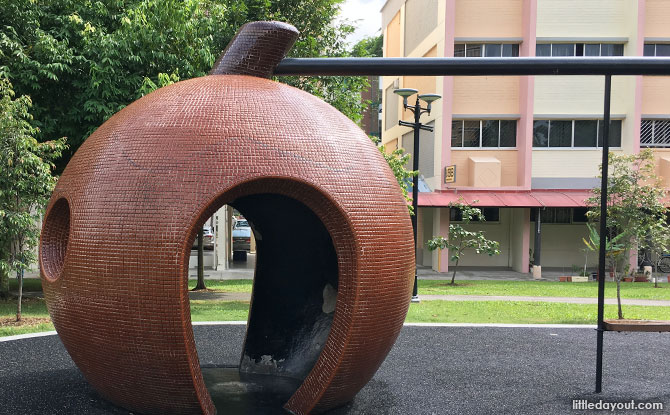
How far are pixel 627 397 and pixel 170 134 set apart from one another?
18.3ft

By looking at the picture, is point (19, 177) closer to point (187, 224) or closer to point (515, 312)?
point (187, 224)

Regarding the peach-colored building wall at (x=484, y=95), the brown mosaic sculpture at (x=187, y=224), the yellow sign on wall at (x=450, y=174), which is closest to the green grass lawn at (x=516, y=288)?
the yellow sign on wall at (x=450, y=174)

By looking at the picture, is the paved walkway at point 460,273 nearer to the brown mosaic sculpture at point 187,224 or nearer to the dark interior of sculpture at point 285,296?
the dark interior of sculpture at point 285,296

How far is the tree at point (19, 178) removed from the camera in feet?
33.8

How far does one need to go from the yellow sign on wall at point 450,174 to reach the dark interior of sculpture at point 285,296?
60.7 feet

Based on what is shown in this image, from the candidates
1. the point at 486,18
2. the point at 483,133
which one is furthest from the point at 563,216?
the point at 486,18

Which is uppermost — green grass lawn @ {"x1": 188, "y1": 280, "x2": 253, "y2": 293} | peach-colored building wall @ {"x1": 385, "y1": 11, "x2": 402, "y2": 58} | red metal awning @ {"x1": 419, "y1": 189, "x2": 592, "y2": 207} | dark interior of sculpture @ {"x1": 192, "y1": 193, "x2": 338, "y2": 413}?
peach-colored building wall @ {"x1": 385, "y1": 11, "x2": 402, "y2": 58}

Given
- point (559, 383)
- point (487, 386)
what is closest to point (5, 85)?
point (487, 386)

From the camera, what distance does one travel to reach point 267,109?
17.9 ft

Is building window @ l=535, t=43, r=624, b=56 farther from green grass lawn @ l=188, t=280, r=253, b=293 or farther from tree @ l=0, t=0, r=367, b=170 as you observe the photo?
tree @ l=0, t=0, r=367, b=170

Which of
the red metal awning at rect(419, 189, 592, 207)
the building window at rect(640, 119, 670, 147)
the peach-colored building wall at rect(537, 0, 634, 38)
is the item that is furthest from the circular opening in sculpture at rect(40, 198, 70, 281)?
the building window at rect(640, 119, 670, 147)

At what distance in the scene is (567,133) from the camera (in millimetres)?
26609

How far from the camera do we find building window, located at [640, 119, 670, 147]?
2669 centimetres

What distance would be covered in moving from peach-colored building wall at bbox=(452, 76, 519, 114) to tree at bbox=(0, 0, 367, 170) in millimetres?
14141
